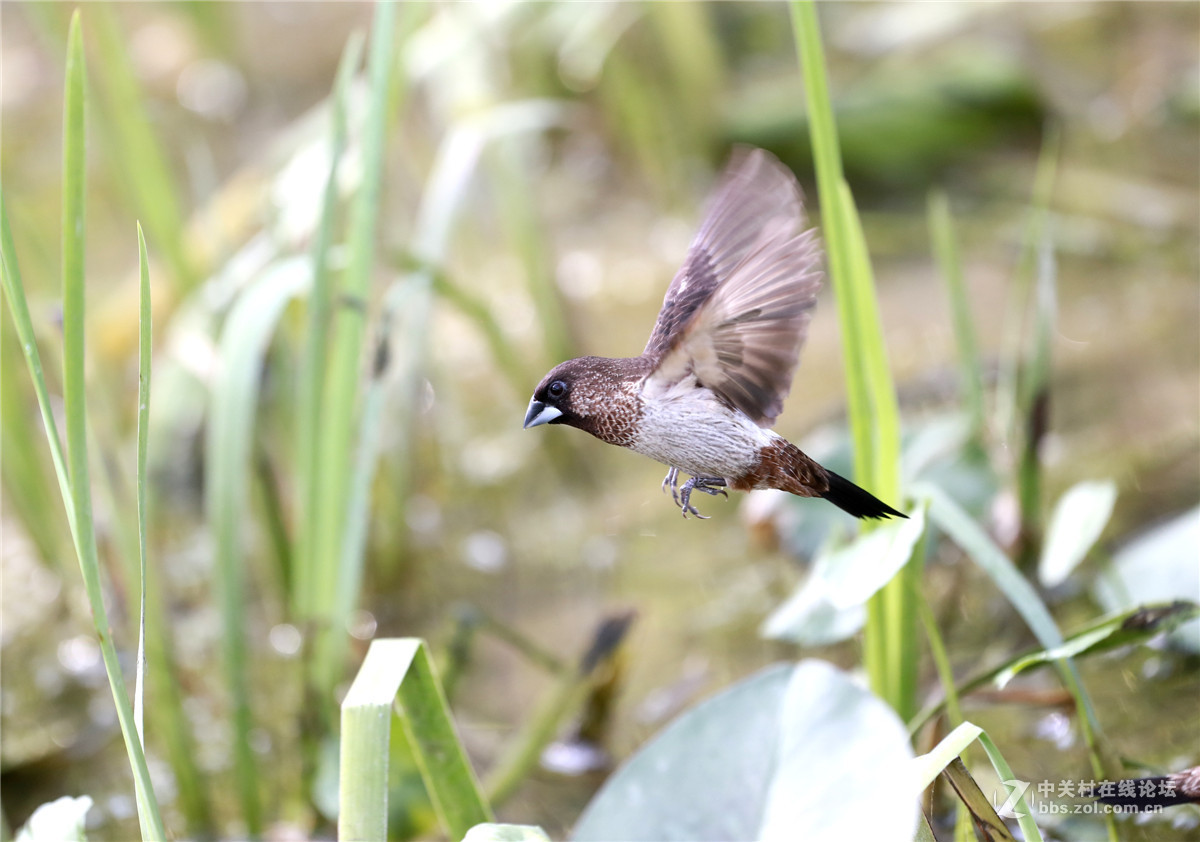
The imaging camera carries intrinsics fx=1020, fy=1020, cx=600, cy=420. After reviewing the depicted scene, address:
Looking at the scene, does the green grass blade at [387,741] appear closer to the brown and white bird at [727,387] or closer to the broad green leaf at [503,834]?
the broad green leaf at [503,834]

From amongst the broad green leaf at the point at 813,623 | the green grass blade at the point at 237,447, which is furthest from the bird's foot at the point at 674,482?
the green grass blade at the point at 237,447

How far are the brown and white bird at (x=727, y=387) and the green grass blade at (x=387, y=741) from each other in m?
0.32

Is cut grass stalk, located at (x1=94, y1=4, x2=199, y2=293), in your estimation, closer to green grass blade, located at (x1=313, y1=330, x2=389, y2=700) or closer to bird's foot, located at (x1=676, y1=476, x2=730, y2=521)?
green grass blade, located at (x1=313, y1=330, x2=389, y2=700)

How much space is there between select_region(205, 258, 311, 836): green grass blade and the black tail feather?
0.74 metres

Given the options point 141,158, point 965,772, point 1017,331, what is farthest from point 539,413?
point 1017,331

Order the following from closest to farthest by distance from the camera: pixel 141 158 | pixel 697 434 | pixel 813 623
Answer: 1. pixel 697 434
2. pixel 813 623
3. pixel 141 158

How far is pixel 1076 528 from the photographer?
2.76 feet

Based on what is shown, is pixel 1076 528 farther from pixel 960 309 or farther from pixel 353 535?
pixel 353 535

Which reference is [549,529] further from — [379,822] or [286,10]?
[286,10]

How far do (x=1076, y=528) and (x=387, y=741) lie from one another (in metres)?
0.57

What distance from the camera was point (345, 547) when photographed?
3.45 feet

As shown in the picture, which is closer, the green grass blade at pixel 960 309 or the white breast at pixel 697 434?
the white breast at pixel 697 434

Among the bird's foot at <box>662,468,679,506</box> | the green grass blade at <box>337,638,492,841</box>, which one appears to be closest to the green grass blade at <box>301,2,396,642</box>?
the green grass blade at <box>337,638,492,841</box>

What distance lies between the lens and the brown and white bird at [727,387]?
0.39 metres
